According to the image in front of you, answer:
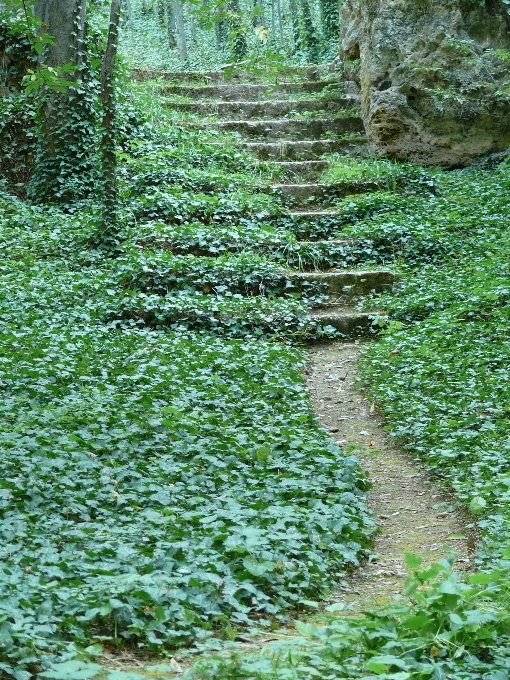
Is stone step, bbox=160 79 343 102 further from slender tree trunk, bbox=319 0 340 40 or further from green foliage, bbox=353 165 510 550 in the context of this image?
slender tree trunk, bbox=319 0 340 40

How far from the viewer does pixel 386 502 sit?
15.5 feet

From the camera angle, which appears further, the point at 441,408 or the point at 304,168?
the point at 304,168

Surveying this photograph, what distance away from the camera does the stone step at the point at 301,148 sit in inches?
515

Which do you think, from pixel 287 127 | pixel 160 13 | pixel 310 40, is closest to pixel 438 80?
pixel 287 127

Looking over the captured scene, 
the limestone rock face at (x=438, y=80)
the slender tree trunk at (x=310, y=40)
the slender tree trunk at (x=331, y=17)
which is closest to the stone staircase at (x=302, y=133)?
the limestone rock face at (x=438, y=80)

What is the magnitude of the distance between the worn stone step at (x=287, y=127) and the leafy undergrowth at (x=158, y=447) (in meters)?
3.82

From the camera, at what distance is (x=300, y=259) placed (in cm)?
960

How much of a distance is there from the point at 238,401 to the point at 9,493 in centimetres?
232

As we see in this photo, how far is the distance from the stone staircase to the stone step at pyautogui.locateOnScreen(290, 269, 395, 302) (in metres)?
0.01

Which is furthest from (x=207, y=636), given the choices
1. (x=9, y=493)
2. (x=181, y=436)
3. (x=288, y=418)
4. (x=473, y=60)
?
(x=473, y=60)

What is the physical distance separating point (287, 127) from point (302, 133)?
0.30 meters

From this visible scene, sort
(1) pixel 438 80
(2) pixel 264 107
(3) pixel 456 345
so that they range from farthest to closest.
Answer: (2) pixel 264 107 → (1) pixel 438 80 → (3) pixel 456 345

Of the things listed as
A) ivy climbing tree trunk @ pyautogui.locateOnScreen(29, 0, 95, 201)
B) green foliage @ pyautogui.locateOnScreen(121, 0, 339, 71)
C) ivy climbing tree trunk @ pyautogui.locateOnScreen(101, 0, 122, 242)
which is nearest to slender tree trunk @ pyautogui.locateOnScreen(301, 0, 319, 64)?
green foliage @ pyautogui.locateOnScreen(121, 0, 339, 71)

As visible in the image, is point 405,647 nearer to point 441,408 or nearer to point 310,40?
point 441,408
